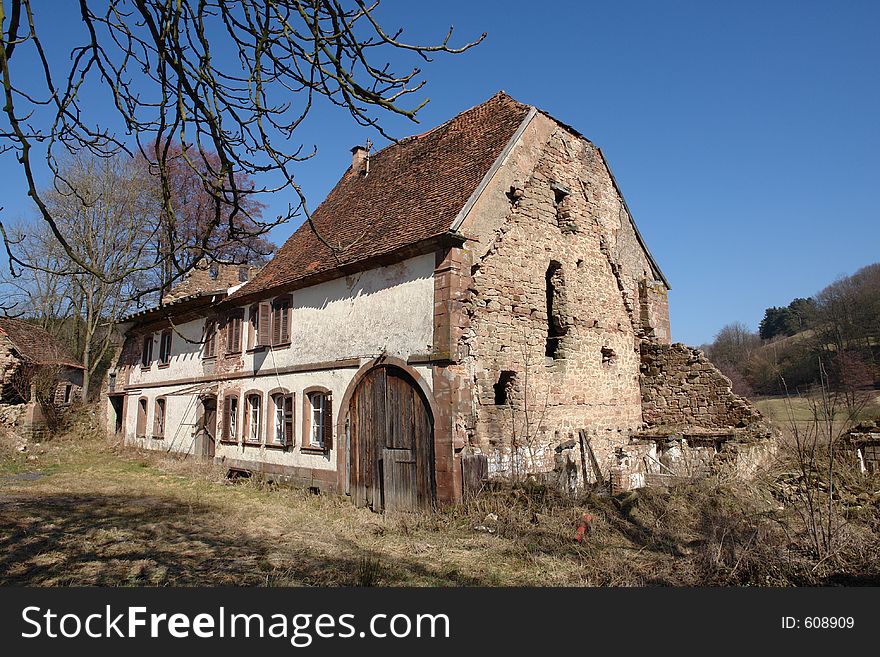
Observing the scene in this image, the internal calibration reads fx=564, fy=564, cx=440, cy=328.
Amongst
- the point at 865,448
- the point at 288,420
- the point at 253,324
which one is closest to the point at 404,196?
the point at 253,324

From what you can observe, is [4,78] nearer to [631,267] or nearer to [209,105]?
[209,105]

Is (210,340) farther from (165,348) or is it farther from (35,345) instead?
(35,345)

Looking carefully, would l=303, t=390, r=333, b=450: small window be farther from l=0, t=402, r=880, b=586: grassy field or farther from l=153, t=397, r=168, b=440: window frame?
l=153, t=397, r=168, b=440: window frame

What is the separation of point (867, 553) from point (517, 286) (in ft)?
24.5

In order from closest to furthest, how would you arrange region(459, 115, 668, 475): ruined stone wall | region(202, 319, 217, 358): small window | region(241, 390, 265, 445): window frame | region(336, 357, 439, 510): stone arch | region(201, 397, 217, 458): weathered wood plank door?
1. region(336, 357, 439, 510): stone arch
2. region(459, 115, 668, 475): ruined stone wall
3. region(241, 390, 265, 445): window frame
4. region(201, 397, 217, 458): weathered wood plank door
5. region(202, 319, 217, 358): small window

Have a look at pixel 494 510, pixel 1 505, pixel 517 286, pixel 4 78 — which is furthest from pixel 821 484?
pixel 1 505

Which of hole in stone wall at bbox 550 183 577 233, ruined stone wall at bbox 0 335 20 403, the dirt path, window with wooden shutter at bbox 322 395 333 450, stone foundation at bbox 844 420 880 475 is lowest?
the dirt path

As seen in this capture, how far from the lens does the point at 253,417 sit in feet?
53.9

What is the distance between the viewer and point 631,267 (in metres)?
15.6

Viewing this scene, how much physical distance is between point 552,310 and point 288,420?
7405 mm

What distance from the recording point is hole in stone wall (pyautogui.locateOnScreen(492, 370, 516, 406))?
38.2ft

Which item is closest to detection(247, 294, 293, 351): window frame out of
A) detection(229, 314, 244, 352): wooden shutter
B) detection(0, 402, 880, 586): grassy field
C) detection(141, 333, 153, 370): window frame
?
detection(229, 314, 244, 352): wooden shutter

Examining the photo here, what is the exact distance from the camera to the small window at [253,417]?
16.1 m

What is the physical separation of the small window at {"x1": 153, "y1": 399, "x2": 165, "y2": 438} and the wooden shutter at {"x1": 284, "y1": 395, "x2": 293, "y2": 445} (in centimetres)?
879
